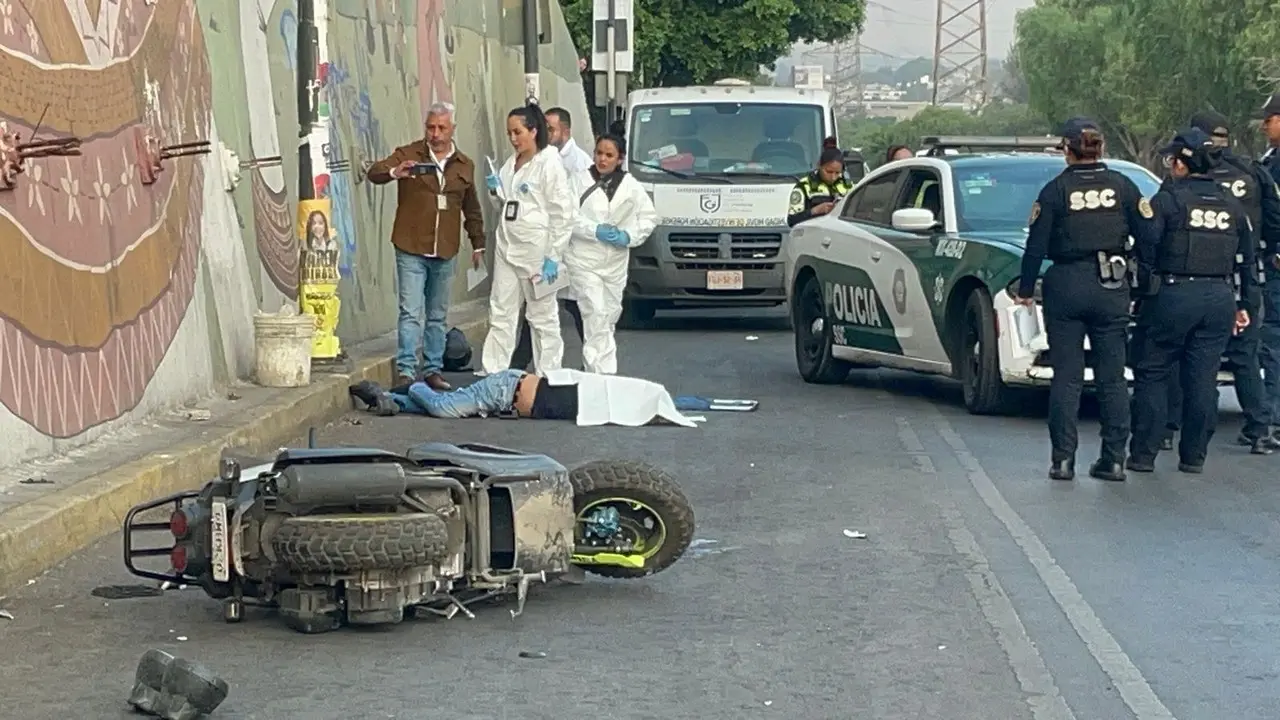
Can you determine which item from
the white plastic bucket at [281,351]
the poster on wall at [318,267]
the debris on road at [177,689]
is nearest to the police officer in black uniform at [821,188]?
the poster on wall at [318,267]

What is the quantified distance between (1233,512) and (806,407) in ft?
14.7

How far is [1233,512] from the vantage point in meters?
9.38

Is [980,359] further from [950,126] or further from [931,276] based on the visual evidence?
[950,126]

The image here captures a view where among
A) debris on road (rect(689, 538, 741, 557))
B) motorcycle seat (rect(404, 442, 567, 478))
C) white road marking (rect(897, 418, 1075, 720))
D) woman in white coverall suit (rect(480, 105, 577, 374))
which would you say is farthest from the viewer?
woman in white coverall suit (rect(480, 105, 577, 374))

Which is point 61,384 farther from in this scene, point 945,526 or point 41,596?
point 945,526

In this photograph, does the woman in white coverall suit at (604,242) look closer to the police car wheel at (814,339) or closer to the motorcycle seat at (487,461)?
the police car wheel at (814,339)

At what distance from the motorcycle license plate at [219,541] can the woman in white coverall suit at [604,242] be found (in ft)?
23.7

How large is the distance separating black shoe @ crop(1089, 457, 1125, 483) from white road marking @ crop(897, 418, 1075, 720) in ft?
4.12

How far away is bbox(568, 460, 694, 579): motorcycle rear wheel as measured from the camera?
7.20 m

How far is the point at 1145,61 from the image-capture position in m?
75.6

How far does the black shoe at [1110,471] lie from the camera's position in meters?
10.2

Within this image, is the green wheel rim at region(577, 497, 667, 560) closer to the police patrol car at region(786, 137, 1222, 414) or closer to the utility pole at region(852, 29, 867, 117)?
the police patrol car at region(786, 137, 1222, 414)

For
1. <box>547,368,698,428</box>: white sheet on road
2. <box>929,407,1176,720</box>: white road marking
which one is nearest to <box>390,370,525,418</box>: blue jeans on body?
<box>547,368,698,428</box>: white sheet on road

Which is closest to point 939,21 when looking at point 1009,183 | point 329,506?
point 1009,183
